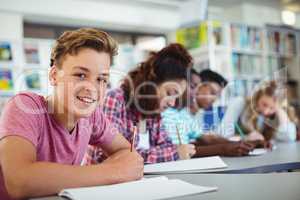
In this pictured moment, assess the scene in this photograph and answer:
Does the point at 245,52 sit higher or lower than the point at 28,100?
higher

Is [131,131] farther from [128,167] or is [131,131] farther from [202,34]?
[202,34]

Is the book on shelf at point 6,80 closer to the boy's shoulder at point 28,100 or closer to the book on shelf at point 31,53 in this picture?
the book on shelf at point 31,53

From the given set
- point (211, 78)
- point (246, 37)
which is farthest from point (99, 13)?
point (211, 78)

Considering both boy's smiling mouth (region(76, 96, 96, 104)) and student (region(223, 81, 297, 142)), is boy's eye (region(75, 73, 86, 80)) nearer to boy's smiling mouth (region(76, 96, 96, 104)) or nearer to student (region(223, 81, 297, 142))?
boy's smiling mouth (region(76, 96, 96, 104))

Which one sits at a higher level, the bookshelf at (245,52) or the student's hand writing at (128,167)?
the bookshelf at (245,52)

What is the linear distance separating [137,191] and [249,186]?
0.26m

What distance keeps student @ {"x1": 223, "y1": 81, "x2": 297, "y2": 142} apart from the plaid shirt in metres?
0.79

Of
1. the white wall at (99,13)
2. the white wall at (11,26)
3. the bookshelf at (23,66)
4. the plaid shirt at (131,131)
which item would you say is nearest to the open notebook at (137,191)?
the plaid shirt at (131,131)

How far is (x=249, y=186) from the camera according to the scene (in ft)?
2.66

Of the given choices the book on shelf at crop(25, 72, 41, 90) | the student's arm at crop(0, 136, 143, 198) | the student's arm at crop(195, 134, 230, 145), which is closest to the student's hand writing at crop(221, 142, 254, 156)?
the student's arm at crop(195, 134, 230, 145)

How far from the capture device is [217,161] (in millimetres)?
1259

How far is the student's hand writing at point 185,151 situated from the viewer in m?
1.40

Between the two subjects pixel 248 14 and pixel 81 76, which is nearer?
pixel 81 76

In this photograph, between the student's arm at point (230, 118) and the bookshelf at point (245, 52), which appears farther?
the bookshelf at point (245, 52)
